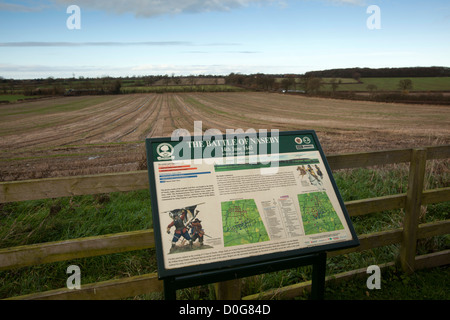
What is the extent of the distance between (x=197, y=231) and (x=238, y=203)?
0.42 m

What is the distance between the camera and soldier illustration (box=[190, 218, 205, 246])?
2625 millimetres

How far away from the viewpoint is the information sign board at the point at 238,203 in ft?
8.54

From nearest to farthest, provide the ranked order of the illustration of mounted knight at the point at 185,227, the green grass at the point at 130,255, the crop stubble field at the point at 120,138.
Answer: the illustration of mounted knight at the point at 185,227
the green grass at the point at 130,255
the crop stubble field at the point at 120,138

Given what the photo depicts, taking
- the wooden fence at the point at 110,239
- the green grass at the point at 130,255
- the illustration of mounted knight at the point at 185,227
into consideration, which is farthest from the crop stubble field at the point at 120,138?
the illustration of mounted knight at the point at 185,227

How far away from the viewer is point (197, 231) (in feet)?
8.68

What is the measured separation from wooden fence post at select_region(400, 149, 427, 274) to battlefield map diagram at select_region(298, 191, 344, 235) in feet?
5.29

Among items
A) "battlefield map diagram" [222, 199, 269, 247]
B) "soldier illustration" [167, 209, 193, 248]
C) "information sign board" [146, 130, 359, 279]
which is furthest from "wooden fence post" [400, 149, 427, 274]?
"soldier illustration" [167, 209, 193, 248]

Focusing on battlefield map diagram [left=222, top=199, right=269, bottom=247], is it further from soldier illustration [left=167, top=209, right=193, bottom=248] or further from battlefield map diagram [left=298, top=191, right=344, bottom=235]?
battlefield map diagram [left=298, top=191, right=344, bottom=235]

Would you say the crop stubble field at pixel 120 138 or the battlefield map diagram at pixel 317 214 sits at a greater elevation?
the battlefield map diagram at pixel 317 214

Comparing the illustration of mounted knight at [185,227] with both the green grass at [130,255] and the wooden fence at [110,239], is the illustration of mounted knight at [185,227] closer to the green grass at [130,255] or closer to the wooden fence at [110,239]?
the wooden fence at [110,239]

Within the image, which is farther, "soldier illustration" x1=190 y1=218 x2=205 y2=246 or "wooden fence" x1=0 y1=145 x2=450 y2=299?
"wooden fence" x1=0 y1=145 x2=450 y2=299

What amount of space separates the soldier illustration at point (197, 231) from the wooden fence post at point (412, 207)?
2845 millimetres

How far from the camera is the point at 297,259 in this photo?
9.47 feet

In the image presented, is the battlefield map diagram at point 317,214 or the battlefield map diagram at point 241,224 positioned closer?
the battlefield map diagram at point 241,224
